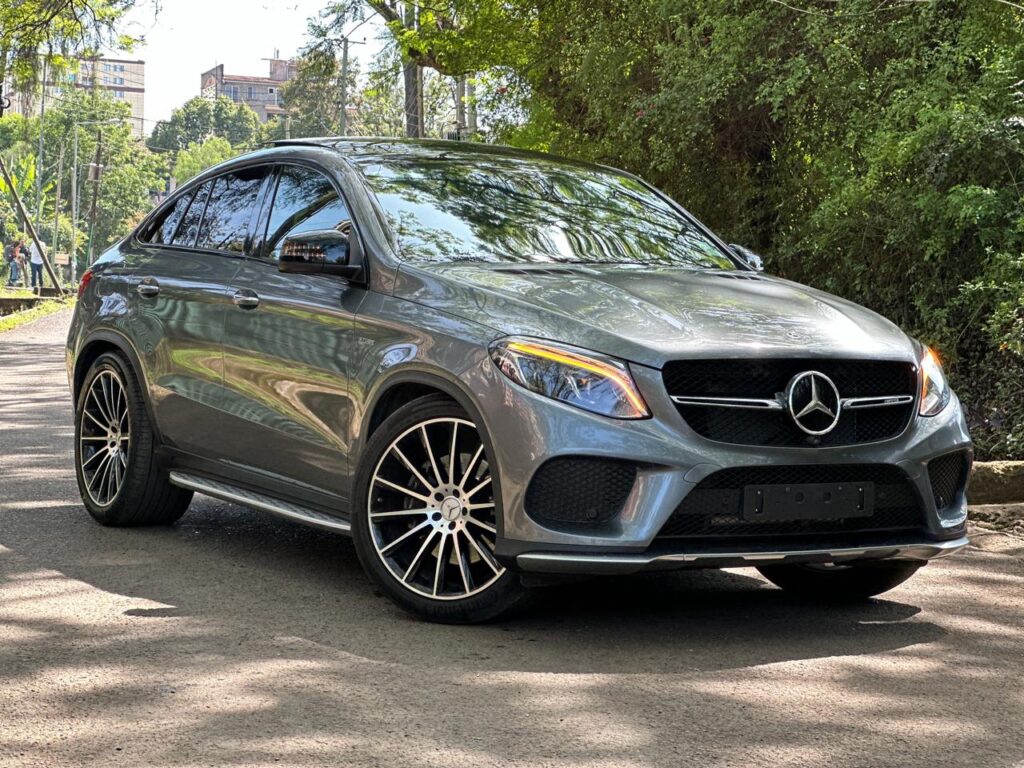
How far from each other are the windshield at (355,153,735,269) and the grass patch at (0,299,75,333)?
25.0 metres

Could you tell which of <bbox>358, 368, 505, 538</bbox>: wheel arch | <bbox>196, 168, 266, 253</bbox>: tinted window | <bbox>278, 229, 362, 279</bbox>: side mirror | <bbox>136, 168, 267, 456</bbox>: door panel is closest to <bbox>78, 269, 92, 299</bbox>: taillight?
<bbox>136, 168, 267, 456</bbox>: door panel

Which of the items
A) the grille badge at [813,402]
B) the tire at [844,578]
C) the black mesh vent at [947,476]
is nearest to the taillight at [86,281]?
the tire at [844,578]

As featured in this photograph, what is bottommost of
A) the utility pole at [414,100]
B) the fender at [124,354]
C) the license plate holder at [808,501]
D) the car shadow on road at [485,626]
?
the car shadow on road at [485,626]

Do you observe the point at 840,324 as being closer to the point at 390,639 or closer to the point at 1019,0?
the point at 390,639

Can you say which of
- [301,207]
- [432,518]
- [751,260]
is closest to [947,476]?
[751,260]

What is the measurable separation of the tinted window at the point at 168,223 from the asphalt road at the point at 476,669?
153 cm

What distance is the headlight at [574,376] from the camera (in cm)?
531

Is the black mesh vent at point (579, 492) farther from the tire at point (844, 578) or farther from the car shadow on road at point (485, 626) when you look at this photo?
the tire at point (844, 578)

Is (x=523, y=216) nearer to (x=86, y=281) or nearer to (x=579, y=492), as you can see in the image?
(x=579, y=492)

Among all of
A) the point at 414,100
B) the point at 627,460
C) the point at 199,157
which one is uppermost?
the point at 199,157

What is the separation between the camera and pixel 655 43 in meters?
13.1

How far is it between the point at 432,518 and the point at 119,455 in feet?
8.47

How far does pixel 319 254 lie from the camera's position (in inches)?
249

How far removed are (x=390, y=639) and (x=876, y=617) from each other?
1858 millimetres
